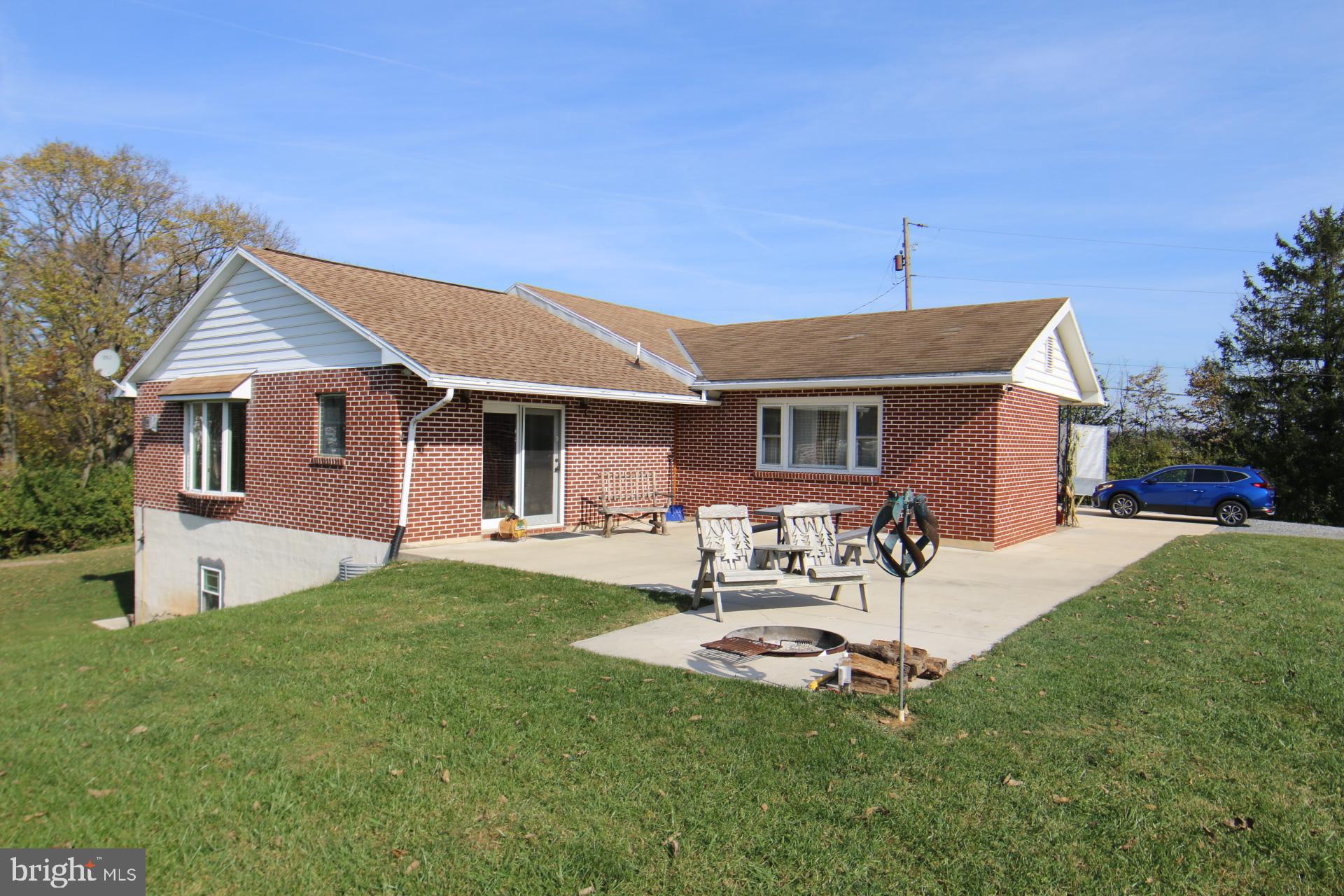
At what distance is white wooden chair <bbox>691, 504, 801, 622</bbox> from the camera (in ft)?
25.7

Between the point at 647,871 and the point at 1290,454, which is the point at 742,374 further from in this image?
the point at 1290,454

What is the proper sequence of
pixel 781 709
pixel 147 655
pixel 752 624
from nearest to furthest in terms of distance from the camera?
pixel 781 709
pixel 147 655
pixel 752 624

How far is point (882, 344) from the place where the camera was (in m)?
15.7

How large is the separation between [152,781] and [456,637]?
3.02 metres

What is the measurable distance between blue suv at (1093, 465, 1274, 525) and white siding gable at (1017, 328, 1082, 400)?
5.67 meters

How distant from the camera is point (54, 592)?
18516 mm

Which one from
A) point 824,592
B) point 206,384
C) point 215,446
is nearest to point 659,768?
point 824,592

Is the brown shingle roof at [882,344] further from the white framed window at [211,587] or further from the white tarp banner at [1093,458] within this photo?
the white tarp banner at [1093,458]

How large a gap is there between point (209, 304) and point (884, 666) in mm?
14513

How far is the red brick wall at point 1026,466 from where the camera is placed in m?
13.5

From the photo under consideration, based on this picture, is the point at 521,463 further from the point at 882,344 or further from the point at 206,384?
the point at 882,344

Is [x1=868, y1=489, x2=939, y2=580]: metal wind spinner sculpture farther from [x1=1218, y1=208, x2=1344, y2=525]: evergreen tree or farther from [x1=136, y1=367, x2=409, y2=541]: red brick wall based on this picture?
[x1=1218, y1=208, x2=1344, y2=525]: evergreen tree

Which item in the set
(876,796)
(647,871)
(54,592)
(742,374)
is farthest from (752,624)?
(54,592)

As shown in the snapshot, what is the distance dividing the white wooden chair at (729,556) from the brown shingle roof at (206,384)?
10157 mm
